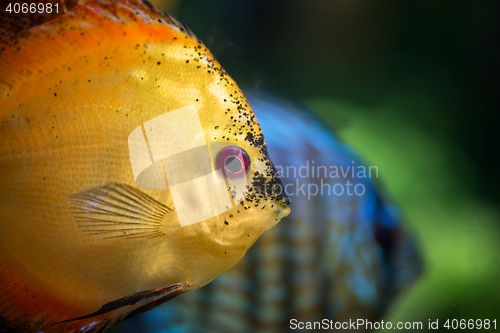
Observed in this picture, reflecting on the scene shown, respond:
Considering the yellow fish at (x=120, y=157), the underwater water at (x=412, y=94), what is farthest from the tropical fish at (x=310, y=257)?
the yellow fish at (x=120, y=157)

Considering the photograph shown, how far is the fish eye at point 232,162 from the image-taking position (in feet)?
2.49

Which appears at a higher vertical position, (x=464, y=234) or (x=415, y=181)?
(x=415, y=181)

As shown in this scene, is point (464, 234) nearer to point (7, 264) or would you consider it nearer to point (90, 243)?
point (90, 243)

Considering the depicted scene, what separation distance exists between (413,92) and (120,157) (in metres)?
0.83

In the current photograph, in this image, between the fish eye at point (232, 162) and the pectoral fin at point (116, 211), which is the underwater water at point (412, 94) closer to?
the fish eye at point (232, 162)

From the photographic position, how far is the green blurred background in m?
1.00

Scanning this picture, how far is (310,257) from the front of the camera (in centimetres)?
104

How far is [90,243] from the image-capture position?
0.76 meters

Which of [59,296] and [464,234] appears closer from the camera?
[59,296]

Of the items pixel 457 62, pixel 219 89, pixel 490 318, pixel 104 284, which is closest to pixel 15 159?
pixel 104 284

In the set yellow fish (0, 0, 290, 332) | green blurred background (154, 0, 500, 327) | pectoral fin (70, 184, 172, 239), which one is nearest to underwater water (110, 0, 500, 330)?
green blurred background (154, 0, 500, 327)

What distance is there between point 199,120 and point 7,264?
0.55 m

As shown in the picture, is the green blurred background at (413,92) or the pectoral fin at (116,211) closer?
the pectoral fin at (116,211)

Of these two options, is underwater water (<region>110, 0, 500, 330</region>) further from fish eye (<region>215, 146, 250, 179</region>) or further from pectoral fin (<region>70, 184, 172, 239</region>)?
pectoral fin (<region>70, 184, 172, 239</region>)
